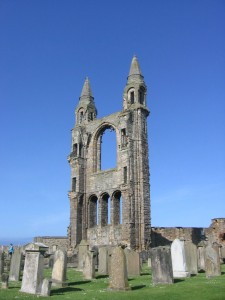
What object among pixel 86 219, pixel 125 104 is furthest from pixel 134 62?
pixel 86 219

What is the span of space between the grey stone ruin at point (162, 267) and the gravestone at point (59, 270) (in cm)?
289

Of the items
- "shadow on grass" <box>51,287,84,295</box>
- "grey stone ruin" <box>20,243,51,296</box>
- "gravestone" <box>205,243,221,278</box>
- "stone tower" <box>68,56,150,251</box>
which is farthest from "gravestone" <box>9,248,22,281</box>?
"stone tower" <box>68,56,150,251</box>

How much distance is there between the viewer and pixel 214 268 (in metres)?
12.9

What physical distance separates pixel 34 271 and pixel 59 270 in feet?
5.44

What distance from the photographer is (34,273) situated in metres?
10.1

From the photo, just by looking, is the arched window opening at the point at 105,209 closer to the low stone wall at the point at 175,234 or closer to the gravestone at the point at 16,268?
the low stone wall at the point at 175,234

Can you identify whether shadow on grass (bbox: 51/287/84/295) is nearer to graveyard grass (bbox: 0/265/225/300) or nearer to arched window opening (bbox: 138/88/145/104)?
graveyard grass (bbox: 0/265/225/300)

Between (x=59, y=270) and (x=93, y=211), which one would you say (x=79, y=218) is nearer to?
(x=93, y=211)

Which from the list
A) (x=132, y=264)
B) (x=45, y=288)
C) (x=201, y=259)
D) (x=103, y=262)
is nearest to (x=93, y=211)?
(x=103, y=262)

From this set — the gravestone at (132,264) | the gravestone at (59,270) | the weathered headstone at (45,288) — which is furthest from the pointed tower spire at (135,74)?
the weathered headstone at (45,288)

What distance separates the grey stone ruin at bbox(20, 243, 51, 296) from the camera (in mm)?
9891

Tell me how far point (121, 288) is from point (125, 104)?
19.8m

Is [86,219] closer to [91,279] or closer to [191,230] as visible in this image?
[191,230]

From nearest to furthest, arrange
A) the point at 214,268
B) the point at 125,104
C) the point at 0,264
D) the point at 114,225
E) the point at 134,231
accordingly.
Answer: the point at 214,268 < the point at 0,264 < the point at 134,231 < the point at 114,225 < the point at 125,104
